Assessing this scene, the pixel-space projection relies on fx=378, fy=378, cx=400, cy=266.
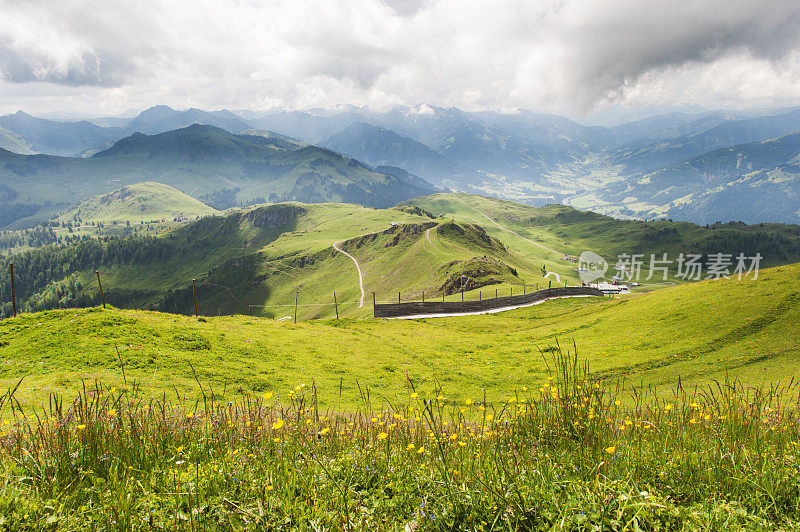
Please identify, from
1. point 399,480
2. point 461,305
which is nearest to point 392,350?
point 399,480

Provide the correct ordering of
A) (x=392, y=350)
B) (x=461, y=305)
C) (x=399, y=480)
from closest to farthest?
1. (x=399, y=480)
2. (x=392, y=350)
3. (x=461, y=305)

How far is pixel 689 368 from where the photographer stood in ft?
84.5

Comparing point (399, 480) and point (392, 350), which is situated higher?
point (399, 480)

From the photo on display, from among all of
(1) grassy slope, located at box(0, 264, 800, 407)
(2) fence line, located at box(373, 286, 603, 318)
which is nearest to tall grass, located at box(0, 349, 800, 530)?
(1) grassy slope, located at box(0, 264, 800, 407)

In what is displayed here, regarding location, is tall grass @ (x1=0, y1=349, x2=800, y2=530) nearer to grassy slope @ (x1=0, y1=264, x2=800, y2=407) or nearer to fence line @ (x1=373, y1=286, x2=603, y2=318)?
grassy slope @ (x1=0, y1=264, x2=800, y2=407)

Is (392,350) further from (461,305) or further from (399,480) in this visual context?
(461,305)

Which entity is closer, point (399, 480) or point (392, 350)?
point (399, 480)

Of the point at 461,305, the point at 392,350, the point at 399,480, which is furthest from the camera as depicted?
the point at 461,305

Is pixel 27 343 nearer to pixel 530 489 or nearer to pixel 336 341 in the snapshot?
pixel 336 341

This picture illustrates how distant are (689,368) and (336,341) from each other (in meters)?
26.5

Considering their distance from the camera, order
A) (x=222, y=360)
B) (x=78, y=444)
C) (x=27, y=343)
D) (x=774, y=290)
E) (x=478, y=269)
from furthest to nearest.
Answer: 1. (x=478, y=269)
2. (x=774, y=290)
3. (x=222, y=360)
4. (x=27, y=343)
5. (x=78, y=444)

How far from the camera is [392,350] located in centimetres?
3259

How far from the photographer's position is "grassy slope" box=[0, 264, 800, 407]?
19578 mm

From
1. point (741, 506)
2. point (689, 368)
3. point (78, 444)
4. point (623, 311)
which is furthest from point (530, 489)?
point (623, 311)
